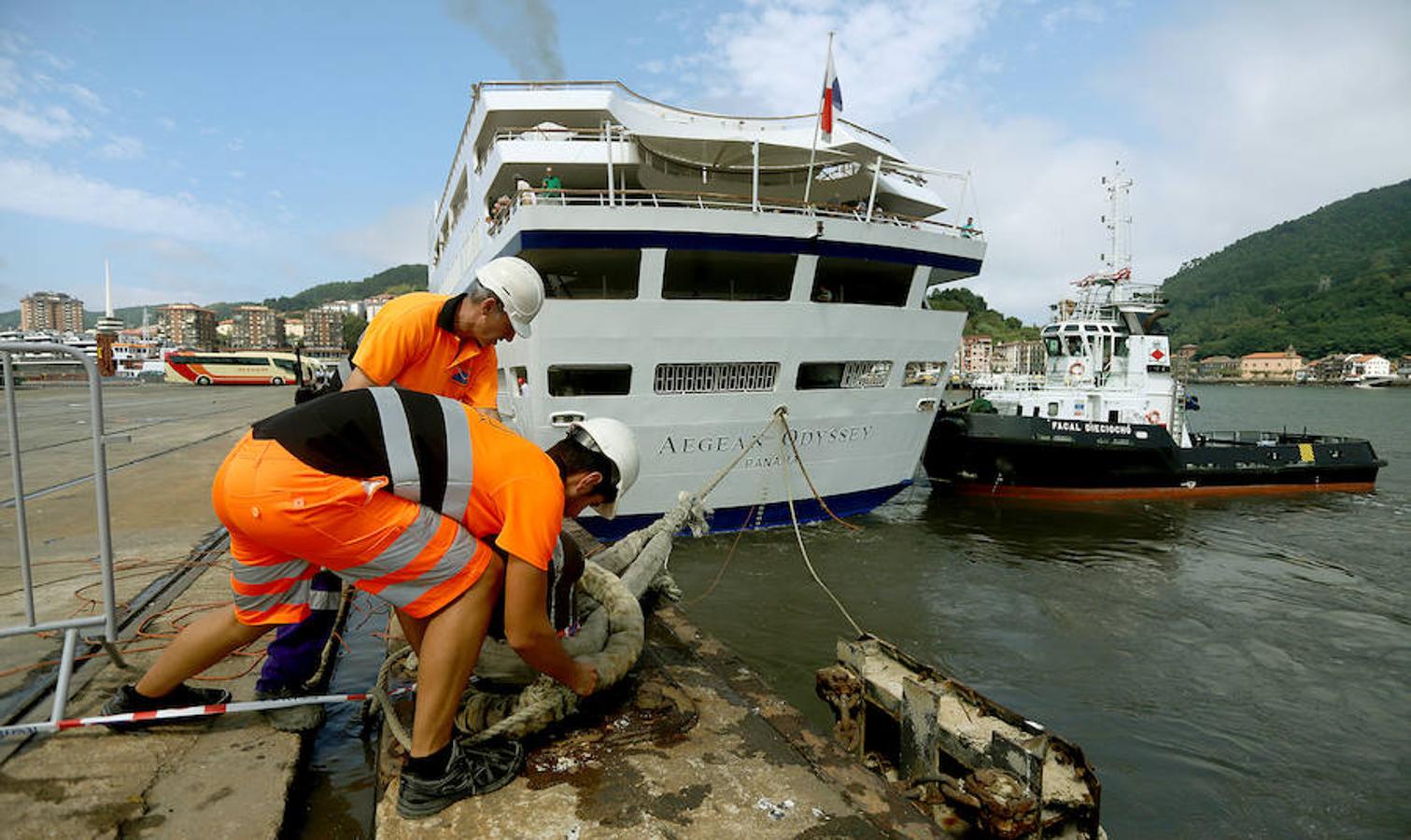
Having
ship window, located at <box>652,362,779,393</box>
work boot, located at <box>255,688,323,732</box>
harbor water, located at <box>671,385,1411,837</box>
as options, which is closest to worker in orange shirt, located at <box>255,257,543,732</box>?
work boot, located at <box>255,688,323,732</box>

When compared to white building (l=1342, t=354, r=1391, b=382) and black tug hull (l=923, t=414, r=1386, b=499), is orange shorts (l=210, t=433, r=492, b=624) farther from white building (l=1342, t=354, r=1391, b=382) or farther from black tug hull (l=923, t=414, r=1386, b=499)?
white building (l=1342, t=354, r=1391, b=382)

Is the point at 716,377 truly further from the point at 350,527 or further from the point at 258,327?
the point at 258,327

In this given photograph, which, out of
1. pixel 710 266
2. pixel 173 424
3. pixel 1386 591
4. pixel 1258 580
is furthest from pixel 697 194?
pixel 173 424

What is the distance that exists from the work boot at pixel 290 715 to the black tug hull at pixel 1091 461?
47.4 feet

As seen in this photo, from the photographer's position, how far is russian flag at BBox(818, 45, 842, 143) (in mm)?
8648

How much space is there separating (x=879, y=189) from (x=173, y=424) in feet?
54.3

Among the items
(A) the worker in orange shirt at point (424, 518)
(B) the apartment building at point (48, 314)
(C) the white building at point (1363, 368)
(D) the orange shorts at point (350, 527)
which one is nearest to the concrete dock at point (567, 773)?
(A) the worker in orange shirt at point (424, 518)

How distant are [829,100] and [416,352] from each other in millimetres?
7313

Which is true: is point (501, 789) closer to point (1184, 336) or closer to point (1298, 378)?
point (1298, 378)

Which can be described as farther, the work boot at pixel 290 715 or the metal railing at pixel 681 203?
the metal railing at pixel 681 203

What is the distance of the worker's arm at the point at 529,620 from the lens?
200 cm

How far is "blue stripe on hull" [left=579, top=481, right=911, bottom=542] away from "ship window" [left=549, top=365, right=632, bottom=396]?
172cm

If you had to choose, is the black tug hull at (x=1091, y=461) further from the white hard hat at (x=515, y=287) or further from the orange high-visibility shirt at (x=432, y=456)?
the orange high-visibility shirt at (x=432, y=456)

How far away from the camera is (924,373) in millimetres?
12016
